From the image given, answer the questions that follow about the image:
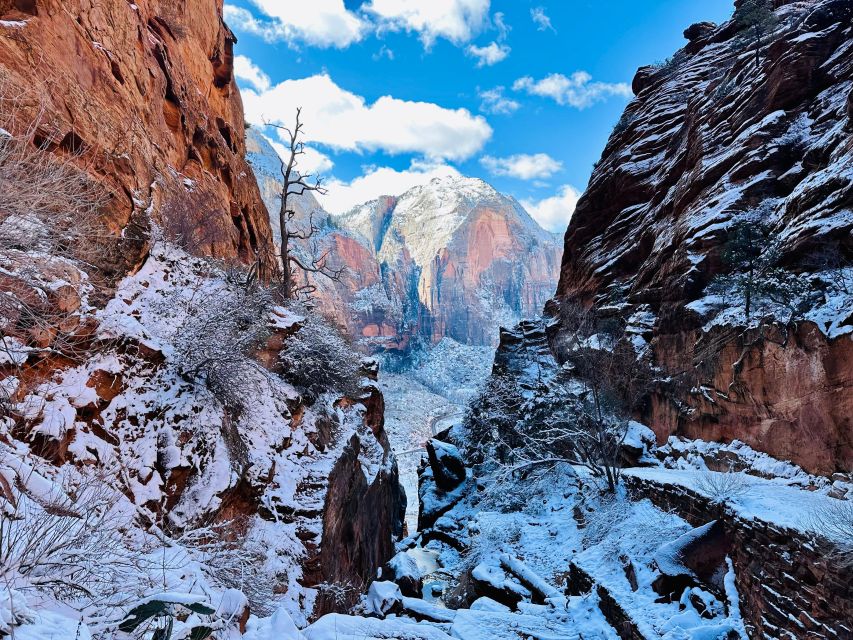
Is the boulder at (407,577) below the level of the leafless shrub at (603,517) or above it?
below

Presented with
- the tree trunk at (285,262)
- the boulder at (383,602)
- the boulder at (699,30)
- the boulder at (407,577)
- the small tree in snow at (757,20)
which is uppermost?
the boulder at (699,30)

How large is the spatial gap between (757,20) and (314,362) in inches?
1048

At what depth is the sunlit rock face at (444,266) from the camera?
353ft

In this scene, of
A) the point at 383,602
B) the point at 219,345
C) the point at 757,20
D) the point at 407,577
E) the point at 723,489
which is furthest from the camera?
the point at 757,20

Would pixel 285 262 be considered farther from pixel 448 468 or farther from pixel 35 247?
pixel 448 468

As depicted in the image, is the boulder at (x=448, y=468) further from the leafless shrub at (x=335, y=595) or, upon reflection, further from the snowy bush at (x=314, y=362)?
the leafless shrub at (x=335, y=595)

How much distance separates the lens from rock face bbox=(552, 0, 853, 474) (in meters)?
9.70

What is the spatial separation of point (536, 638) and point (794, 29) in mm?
23069

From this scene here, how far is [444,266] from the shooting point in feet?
397

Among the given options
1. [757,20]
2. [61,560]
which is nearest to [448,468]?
[61,560]

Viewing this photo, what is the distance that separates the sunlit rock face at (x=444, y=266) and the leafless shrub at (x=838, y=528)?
90413mm

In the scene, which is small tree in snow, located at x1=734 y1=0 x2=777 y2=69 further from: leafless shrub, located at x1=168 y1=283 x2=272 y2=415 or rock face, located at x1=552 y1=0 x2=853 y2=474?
leafless shrub, located at x1=168 y1=283 x2=272 y2=415

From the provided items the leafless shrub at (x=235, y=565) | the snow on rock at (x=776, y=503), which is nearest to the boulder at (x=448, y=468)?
the snow on rock at (x=776, y=503)

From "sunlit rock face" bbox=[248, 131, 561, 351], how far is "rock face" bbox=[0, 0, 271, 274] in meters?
74.9
